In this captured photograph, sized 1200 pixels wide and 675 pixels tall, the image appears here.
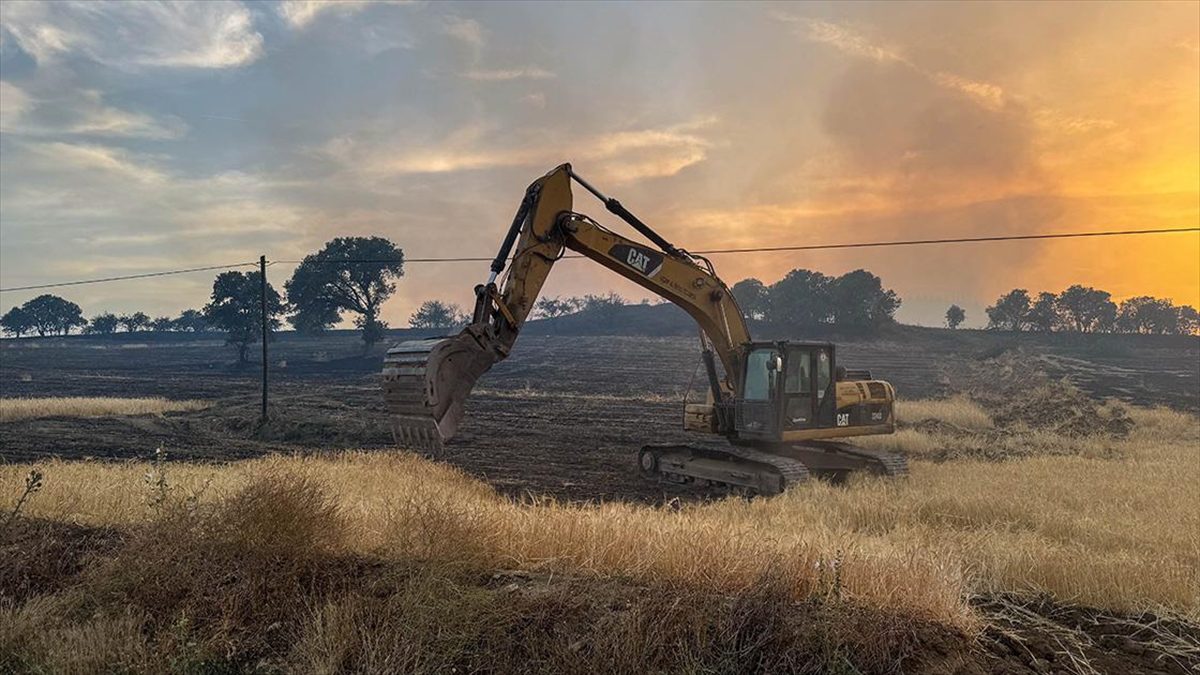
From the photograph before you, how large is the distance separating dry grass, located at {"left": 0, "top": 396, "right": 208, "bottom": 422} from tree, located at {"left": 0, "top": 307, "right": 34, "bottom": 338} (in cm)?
13005

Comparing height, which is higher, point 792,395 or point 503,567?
point 792,395

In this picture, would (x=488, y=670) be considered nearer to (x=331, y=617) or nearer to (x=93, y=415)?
(x=331, y=617)

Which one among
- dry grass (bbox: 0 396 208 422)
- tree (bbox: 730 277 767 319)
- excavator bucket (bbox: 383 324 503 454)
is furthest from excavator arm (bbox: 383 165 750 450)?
tree (bbox: 730 277 767 319)

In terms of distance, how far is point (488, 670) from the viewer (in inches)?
197

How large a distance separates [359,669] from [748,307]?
97.2 metres

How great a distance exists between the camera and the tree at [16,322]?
13675cm

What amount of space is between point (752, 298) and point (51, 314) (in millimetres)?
130161

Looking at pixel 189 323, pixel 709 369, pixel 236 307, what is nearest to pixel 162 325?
pixel 189 323

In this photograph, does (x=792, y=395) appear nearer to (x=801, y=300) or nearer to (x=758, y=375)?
(x=758, y=375)

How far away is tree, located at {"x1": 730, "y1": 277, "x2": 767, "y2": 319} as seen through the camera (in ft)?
321

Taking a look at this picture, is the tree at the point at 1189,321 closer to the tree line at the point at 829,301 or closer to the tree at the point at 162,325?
the tree line at the point at 829,301

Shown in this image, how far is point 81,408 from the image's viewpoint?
1262 inches

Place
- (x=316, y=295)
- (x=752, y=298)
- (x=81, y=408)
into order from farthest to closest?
(x=752, y=298), (x=316, y=295), (x=81, y=408)

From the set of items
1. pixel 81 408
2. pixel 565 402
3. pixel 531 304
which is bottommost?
pixel 565 402
